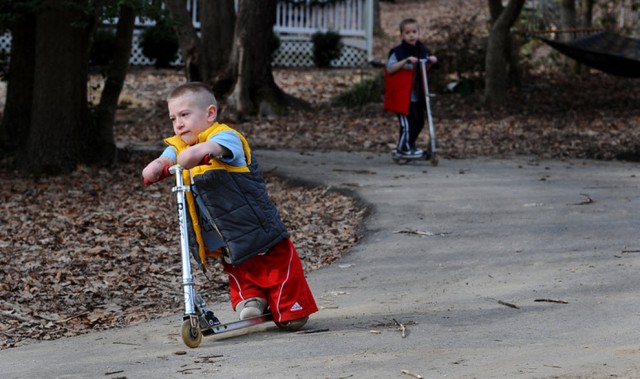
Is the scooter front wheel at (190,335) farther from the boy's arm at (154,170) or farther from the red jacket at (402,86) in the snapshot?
the red jacket at (402,86)

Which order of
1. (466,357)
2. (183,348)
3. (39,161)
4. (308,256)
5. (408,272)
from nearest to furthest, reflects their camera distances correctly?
(466,357) → (183,348) → (408,272) → (308,256) → (39,161)

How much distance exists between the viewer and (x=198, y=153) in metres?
5.27

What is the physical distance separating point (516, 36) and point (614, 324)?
693 inches

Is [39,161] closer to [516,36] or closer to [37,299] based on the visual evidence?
[37,299]

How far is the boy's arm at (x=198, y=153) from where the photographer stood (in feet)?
17.2

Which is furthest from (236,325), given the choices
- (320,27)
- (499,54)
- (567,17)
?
(320,27)

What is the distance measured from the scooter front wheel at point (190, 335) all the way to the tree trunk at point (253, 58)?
12.8 meters

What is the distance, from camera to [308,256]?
8719mm

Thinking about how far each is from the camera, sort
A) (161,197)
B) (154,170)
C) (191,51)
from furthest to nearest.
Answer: (191,51) → (161,197) → (154,170)

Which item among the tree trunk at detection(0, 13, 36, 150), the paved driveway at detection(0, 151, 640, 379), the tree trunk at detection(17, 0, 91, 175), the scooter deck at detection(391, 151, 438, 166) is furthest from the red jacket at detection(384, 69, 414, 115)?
the tree trunk at detection(0, 13, 36, 150)

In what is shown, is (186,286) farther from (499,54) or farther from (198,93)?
(499,54)

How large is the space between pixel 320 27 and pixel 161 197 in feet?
58.7

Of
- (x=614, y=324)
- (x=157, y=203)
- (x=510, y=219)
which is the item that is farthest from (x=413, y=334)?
(x=157, y=203)

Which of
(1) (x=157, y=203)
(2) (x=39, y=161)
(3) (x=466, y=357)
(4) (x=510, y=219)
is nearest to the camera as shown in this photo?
(3) (x=466, y=357)
